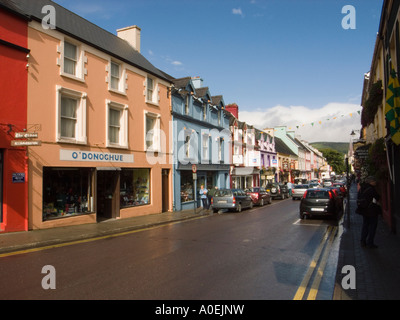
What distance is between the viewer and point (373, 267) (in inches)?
Answer: 264

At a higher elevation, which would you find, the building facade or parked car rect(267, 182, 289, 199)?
the building facade

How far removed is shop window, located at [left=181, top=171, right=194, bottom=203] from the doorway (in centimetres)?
667

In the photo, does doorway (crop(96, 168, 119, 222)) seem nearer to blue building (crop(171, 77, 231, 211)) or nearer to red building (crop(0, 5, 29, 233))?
red building (crop(0, 5, 29, 233))

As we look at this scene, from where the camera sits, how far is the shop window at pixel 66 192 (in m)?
12.5

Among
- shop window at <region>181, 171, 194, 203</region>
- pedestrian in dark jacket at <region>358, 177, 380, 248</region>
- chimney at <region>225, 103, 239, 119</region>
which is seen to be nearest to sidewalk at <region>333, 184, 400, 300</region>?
pedestrian in dark jacket at <region>358, 177, 380, 248</region>

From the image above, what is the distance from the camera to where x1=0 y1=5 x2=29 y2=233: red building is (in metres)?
10.9

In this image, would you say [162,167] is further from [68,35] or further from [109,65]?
[68,35]

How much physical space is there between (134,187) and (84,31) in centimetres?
833

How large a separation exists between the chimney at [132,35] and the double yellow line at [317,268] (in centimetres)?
1619

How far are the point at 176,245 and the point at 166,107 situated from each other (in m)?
12.4

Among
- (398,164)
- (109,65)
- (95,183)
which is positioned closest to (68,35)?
(109,65)

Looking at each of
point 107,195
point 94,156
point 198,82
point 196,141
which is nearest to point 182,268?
point 94,156

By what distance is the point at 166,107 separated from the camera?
2017 centimetres

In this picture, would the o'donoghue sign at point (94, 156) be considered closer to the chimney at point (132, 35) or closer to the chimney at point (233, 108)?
the chimney at point (132, 35)
